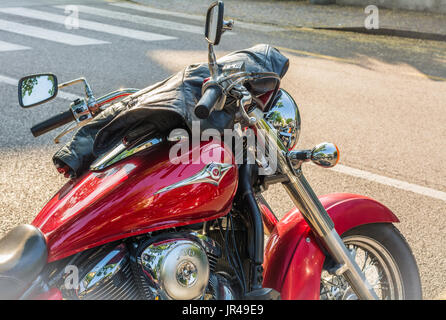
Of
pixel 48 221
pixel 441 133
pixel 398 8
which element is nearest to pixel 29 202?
pixel 48 221

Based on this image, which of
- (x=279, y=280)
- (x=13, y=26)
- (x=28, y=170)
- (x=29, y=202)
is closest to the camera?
(x=279, y=280)

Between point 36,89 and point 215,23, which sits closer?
point 215,23

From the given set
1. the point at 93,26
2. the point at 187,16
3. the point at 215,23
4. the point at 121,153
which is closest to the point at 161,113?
the point at 121,153

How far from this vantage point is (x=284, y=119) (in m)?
1.84

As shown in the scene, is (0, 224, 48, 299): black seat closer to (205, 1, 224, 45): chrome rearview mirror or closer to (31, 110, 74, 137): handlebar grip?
(31, 110, 74, 137): handlebar grip

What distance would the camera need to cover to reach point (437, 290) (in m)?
2.71

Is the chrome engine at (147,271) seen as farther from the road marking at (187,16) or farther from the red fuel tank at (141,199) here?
the road marking at (187,16)

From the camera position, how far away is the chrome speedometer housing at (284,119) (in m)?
1.84

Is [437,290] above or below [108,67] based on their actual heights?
below

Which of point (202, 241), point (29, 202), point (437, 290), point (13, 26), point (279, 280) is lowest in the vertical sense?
point (437, 290)

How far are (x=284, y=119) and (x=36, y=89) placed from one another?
87 cm

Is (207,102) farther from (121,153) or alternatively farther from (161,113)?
(121,153)
